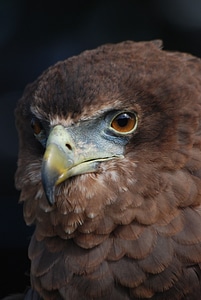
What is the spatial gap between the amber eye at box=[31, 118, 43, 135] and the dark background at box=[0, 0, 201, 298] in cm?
163

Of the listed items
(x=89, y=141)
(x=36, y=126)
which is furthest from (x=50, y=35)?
(x=89, y=141)

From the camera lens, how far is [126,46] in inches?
85.1

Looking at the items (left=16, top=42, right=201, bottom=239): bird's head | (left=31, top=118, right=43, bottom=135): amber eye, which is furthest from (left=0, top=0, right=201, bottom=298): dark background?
(left=16, top=42, right=201, bottom=239): bird's head

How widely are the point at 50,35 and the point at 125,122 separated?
6.60ft

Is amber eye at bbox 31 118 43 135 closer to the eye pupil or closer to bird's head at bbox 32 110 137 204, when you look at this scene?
bird's head at bbox 32 110 137 204

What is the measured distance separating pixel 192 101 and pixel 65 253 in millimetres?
572

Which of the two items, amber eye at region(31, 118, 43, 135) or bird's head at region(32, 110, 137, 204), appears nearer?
bird's head at region(32, 110, 137, 204)

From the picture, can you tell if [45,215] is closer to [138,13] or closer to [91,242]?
[91,242]

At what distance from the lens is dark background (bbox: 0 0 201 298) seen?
3730 millimetres

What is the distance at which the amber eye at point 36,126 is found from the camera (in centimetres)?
211

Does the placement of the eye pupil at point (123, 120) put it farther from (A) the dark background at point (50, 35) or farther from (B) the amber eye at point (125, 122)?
(A) the dark background at point (50, 35)

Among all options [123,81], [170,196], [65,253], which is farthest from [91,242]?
[123,81]

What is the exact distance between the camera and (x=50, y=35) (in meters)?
3.89

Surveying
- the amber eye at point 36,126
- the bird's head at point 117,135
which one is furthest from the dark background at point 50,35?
the bird's head at point 117,135
